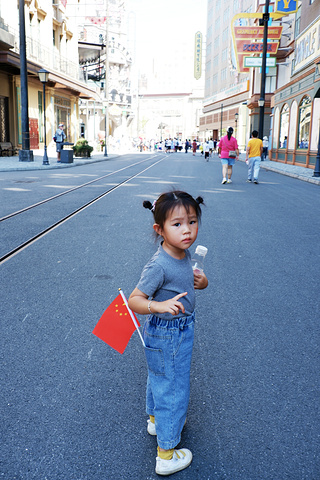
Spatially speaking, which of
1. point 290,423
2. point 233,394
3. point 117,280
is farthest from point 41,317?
point 290,423

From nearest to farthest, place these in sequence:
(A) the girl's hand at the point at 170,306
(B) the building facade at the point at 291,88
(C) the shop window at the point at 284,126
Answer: (A) the girl's hand at the point at 170,306, (B) the building facade at the point at 291,88, (C) the shop window at the point at 284,126

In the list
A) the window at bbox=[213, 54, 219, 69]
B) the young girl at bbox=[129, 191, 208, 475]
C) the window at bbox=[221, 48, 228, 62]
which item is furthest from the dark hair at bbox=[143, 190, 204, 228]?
the window at bbox=[213, 54, 219, 69]

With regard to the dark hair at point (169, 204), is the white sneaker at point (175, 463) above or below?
below

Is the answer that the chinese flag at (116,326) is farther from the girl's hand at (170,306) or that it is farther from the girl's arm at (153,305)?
the girl's hand at (170,306)

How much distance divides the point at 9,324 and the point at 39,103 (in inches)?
1253

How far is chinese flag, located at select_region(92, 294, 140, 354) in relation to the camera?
86.9 inches

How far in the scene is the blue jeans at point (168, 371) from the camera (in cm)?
212

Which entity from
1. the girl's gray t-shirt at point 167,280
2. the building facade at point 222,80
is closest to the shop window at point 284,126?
the girl's gray t-shirt at point 167,280

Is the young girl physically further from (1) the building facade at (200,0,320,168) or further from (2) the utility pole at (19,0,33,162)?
(2) the utility pole at (19,0,33,162)

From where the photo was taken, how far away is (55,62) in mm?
35656

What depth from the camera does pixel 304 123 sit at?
2458 centimetres

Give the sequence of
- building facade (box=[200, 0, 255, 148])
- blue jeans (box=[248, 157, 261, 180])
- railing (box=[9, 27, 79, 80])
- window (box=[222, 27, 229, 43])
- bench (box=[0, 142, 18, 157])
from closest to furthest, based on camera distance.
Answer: blue jeans (box=[248, 157, 261, 180]) → bench (box=[0, 142, 18, 157]) → railing (box=[9, 27, 79, 80]) → building facade (box=[200, 0, 255, 148]) → window (box=[222, 27, 229, 43])

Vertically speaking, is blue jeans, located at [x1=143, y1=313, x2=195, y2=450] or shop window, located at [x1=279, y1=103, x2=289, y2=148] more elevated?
shop window, located at [x1=279, y1=103, x2=289, y2=148]

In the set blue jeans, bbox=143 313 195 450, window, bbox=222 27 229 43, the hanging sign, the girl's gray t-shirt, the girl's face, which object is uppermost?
window, bbox=222 27 229 43
